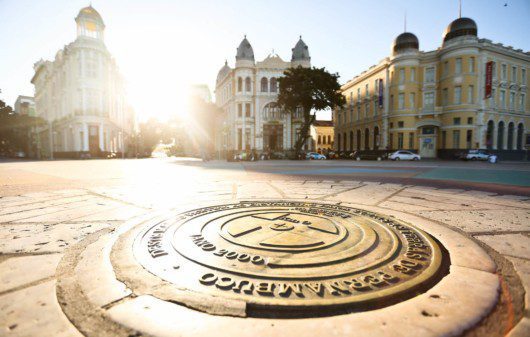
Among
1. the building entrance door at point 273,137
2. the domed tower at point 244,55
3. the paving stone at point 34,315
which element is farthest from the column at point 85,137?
the paving stone at point 34,315

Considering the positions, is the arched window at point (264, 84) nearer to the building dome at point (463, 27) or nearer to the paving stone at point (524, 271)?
the building dome at point (463, 27)

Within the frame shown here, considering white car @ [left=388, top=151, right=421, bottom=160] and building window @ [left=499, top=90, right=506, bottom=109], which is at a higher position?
building window @ [left=499, top=90, right=506, bottom=109]

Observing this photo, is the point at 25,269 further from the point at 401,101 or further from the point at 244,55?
the point at 244,55

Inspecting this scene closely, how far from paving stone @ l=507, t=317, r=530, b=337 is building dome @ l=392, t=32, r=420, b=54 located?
41.3 m

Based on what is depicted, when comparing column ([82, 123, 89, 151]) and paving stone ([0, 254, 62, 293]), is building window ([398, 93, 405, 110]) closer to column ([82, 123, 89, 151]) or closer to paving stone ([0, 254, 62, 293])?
paving stone ([0, 254, 62, 293])

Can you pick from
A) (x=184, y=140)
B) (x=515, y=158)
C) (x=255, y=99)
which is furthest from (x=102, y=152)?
(x=515, y=158)

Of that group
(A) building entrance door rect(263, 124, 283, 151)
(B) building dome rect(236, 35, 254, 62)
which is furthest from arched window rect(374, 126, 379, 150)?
(B) building dome rect(236, 35, 254, 62)

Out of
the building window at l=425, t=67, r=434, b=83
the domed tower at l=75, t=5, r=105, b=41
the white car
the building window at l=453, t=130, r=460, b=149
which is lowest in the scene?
the white car

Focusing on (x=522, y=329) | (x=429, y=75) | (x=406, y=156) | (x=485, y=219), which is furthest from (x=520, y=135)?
(x=522, y=329)

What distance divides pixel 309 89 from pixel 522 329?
3225cm

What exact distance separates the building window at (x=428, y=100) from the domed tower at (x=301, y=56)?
1686cm

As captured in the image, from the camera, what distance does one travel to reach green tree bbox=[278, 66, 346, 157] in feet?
103

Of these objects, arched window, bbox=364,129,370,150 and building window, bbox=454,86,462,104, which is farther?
arched window, bbox=364,129,370,150

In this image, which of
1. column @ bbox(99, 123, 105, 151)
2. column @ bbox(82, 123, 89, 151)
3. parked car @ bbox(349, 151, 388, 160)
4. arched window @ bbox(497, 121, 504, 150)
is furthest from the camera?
column @ bbox(99, 123, 105, 151)
